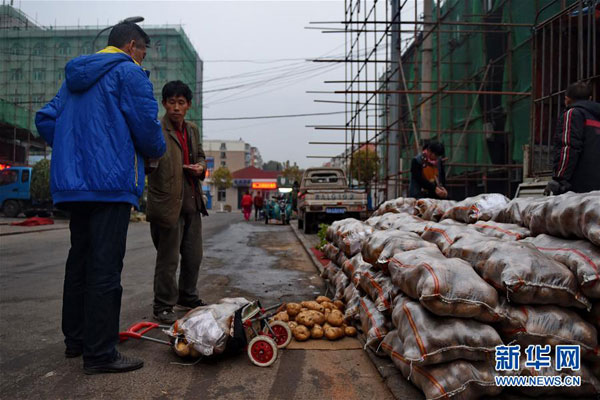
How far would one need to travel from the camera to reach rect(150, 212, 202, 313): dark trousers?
12.5 ft

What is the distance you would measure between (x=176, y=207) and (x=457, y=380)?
2544 mm

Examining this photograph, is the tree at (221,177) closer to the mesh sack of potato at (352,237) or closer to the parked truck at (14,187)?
the parked truck at (14,187)

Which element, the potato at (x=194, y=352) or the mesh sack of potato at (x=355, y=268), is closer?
the potato at (x=194, y=352)

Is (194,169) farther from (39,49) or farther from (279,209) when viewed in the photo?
(39,49)

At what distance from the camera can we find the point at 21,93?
48969 millimetres

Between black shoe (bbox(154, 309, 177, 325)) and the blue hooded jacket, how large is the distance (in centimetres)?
129

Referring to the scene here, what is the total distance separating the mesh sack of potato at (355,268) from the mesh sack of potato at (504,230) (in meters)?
0.98

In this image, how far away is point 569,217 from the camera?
272 centimetres

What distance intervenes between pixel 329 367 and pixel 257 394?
1.99 feet

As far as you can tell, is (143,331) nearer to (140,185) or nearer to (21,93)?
(140,185)

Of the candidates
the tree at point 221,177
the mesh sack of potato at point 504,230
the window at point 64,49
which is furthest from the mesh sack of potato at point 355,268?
the tree at point 221,177

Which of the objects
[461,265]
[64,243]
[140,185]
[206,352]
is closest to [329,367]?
[206,352]

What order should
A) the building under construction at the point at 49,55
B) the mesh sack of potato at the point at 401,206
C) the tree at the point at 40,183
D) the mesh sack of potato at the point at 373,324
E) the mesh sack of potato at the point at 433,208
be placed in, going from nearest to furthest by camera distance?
the mesh sack of potato at the point at 373,324 < the mesh sack of potato at the point at 433,208 < the mesh sack of potato at the point at 401,206 < the tree at the point at 40,183 < the building under construction at the point at 49,55

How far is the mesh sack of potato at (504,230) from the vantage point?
10.7 ft
